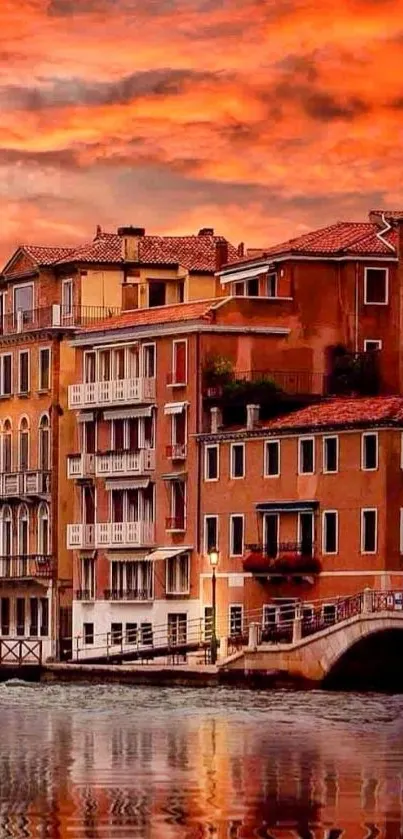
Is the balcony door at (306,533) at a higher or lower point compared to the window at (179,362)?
lower

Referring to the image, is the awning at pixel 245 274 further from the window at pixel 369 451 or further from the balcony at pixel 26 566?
the window at pixel 369 451

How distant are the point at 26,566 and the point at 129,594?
882 centimetres

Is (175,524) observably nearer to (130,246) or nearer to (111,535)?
(111,535)

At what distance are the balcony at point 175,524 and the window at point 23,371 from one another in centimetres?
1304

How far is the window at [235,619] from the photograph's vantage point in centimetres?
9569

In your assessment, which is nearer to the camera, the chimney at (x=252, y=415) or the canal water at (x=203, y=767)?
the canal water at (x=203, y=767)

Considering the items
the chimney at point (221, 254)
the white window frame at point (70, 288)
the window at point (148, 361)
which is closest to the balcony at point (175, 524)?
the window at point (148, 361)

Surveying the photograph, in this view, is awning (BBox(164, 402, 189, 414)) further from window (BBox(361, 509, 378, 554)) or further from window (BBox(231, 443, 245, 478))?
window (BBox(361, 509, 378, 554))

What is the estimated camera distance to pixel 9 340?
11419 centimetres

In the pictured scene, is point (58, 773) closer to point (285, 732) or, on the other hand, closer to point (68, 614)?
point (285, 732)

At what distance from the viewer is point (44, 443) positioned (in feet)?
365

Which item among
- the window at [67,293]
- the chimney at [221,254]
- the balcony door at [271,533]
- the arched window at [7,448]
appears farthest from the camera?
the arched window at [7,448]

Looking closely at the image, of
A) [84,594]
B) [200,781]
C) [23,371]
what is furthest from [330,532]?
[200,781]

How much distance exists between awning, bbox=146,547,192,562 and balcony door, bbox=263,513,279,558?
495 centimetres
